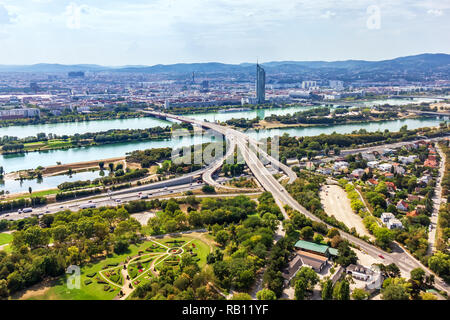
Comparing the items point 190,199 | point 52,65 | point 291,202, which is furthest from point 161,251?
point 52,65

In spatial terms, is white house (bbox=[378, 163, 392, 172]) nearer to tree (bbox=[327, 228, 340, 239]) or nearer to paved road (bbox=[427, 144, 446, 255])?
paved road (bbox=[427, 144, 446, 255])

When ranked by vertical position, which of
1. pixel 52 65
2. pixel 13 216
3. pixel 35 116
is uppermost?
pixel 52 65

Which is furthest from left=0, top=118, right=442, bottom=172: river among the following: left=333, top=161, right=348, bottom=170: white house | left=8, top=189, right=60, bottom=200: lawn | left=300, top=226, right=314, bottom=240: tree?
left=300, top=226, right=314, bottom=240: tree

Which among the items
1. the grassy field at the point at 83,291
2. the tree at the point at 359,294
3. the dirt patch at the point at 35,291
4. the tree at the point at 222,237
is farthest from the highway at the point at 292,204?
the dirt patch at the point at 35,291

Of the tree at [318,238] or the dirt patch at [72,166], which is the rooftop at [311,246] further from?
the dirt patch at [72,166]

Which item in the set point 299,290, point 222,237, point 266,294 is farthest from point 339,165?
point 266,294
